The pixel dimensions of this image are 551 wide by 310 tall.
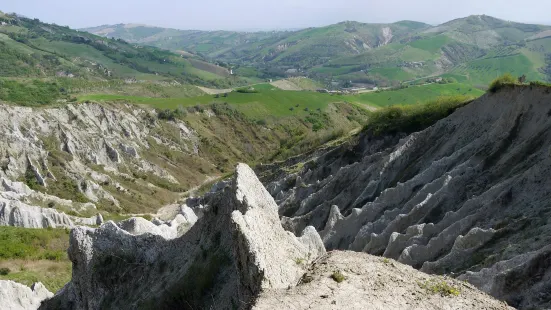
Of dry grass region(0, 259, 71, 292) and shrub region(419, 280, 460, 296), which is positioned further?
dry grass region(0, 259, 71, 292)

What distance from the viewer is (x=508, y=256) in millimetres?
18953

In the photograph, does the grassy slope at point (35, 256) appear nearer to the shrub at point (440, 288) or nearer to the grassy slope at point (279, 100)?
the shrub at point (440, 288)

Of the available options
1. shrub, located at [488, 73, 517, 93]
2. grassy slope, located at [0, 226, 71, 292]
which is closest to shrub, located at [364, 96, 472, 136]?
shrub, located at [488, 73, 517, 93]

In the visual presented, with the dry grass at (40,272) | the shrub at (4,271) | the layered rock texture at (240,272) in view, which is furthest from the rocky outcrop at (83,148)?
the layered rock texture at (240,272)

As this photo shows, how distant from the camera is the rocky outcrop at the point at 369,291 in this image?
1173 cm

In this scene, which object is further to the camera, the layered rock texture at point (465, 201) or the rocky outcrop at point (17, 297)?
the rocky outcrop at point (17, 297)

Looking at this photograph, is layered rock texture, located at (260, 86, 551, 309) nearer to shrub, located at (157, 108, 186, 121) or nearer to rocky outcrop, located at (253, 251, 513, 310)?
rocky outcrop, located at (253, 251, 513, 310)

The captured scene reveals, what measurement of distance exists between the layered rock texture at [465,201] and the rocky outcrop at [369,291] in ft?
12.1

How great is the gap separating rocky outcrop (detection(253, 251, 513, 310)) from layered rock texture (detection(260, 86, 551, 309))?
3.69 metres

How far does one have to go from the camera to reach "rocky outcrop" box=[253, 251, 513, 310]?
11727 millimetres

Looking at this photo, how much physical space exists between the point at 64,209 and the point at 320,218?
153ft

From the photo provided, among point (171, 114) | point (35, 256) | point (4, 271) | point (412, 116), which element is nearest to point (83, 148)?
point (171, 114)

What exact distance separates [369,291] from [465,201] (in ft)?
56.0

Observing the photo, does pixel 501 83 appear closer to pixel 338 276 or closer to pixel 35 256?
pixel 338 276
